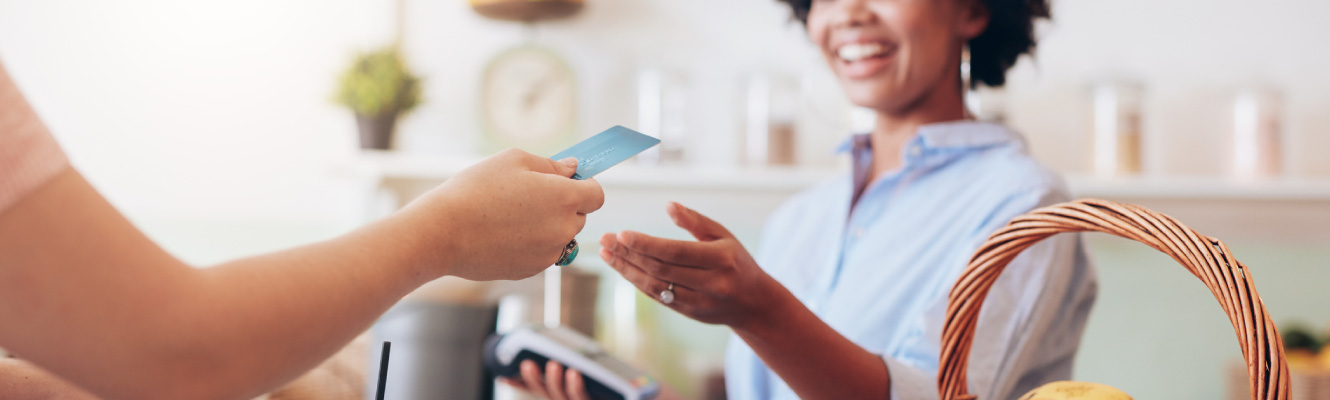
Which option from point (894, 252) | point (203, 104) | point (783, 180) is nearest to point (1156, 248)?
point (894, 252)

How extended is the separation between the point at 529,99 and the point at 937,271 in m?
1.15

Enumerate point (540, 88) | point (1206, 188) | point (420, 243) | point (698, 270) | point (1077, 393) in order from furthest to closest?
point (540, 88) → point (1206, 188) → point (698, 270) → point (1077, 393) → point (420, 243)

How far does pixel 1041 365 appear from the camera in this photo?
2.82ft

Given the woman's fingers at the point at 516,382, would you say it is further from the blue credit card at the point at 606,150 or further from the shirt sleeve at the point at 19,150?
the shirt sleeve at the point at 19,150

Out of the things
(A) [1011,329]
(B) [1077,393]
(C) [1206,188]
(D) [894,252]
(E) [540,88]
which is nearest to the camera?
(B) [1077,393]

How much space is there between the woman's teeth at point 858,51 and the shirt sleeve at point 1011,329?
0.24m

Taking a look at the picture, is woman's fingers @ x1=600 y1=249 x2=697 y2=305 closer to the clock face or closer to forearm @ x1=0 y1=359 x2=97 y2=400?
forearm @ x1=0 y1=359 x2=97 y2=400

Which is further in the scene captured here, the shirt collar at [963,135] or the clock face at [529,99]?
the clock face at [529,99]

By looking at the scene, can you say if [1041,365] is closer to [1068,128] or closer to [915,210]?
[915,210]

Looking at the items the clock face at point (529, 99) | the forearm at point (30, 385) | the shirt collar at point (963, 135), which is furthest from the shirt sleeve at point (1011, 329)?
the clock face at point (529, 99)

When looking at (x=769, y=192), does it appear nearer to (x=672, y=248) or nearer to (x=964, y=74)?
(x=964, y=74)

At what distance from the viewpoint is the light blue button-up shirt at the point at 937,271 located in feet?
2.63

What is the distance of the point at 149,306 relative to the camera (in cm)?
35

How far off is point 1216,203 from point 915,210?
121cm
